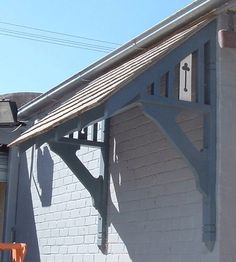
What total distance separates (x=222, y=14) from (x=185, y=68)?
27.5 inches

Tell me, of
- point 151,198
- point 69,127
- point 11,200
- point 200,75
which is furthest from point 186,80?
point 11,200

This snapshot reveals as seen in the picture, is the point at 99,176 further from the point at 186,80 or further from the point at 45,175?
the point at 45,175

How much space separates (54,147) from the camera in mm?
7973

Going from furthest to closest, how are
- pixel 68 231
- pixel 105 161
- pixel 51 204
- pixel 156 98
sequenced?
1. pixel 51 204
2. pixel 68 231
3. pixel 105 161
4. pixel 156 98

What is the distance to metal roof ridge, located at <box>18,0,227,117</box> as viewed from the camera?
6699 millimetres

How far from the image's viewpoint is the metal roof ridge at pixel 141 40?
22.0ft

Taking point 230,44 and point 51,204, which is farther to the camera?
point 51,204

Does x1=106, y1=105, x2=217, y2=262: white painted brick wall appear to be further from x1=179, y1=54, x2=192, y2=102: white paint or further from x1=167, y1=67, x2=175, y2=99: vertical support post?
x1=167, y1=67, x2=175, y2=99: vertical support post

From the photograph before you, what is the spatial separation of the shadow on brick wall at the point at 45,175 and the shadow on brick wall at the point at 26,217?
22.3 inches

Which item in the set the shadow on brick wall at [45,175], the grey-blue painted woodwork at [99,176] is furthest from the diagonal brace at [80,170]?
Result: the shadow on brick wall at [45,175]

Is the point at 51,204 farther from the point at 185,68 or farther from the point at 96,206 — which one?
the point at 185,68

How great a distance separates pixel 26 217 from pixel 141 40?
17.1 feet

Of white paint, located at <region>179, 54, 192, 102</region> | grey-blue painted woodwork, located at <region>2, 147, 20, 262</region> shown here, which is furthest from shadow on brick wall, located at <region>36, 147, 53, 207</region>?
white paint, located at <region>179, 54, 192, 102</region>

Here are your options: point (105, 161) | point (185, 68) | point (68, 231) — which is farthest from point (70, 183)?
point (185, 68)
